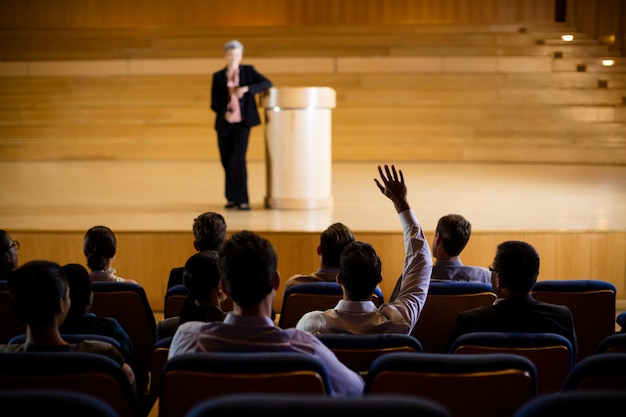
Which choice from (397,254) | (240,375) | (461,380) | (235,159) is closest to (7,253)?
(240,375)

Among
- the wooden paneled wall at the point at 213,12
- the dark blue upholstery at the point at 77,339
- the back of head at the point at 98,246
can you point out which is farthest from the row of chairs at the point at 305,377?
the wooden paneled wall at the point at 213,12

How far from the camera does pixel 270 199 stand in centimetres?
615

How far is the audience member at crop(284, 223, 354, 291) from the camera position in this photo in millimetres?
3471

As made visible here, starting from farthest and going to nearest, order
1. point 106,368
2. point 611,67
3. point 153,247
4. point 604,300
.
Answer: point 611,67
point 153,247
point 604,300
point 106,368

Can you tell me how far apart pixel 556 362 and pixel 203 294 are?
1.09m

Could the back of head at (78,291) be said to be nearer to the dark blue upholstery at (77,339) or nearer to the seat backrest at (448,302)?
the dark blue upholstery at (77,339)

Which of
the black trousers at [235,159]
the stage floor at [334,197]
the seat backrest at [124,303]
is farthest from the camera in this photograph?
the black trousers at [235,159]

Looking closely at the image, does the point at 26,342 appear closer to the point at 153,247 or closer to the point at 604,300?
the point at 604,300

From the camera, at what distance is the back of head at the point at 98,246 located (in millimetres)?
3564

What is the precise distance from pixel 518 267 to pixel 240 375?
1.17 meters

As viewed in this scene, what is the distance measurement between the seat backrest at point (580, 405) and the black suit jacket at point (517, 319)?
3.96 ft

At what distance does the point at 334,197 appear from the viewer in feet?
22.4

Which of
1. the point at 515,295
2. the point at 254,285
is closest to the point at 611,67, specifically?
the point at 515,295

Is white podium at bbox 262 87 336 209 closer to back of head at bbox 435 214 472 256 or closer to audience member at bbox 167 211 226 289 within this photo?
audience member at bbox 167 211 226 289
